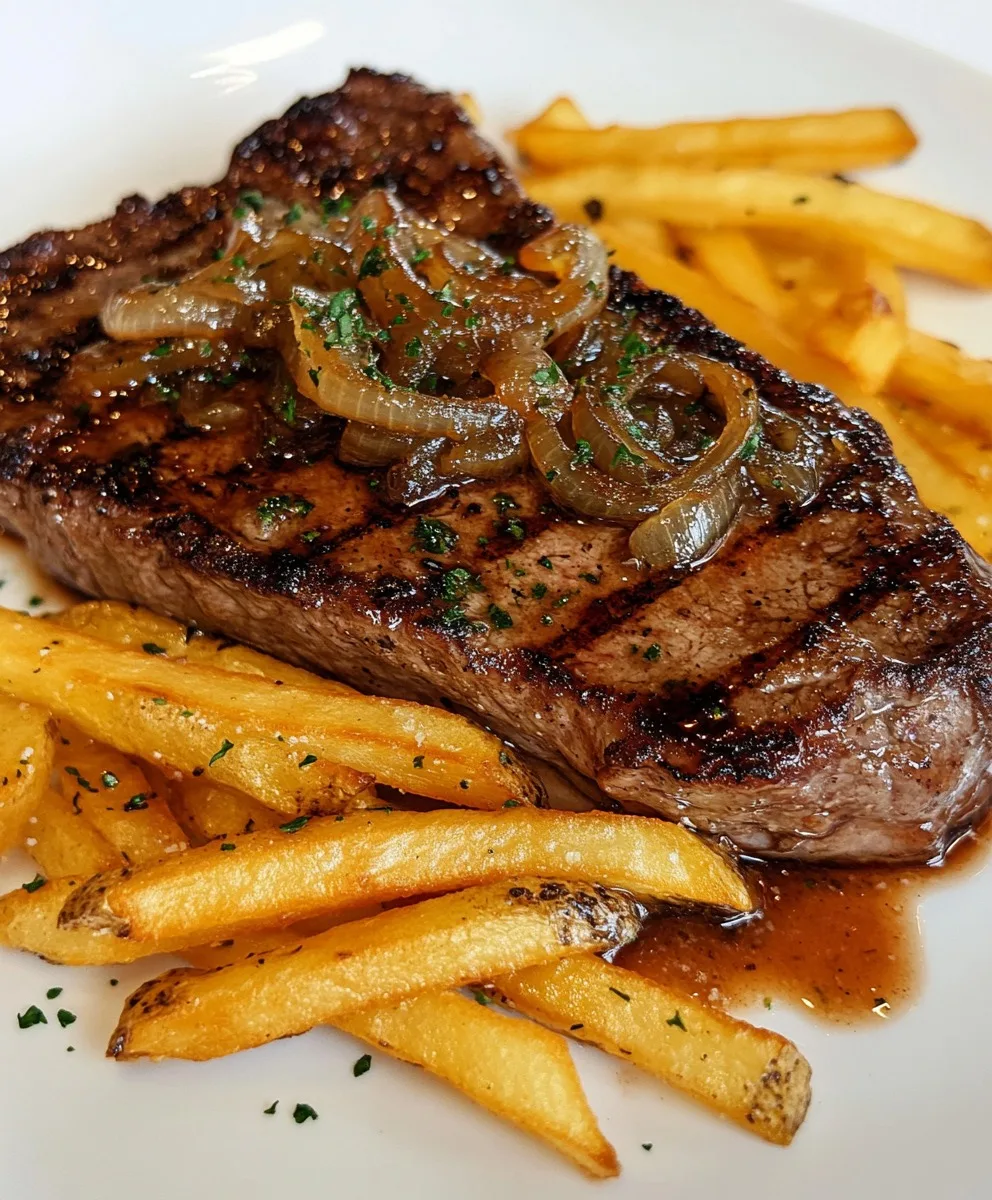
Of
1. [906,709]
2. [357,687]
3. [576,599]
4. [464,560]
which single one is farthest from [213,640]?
[906,709]

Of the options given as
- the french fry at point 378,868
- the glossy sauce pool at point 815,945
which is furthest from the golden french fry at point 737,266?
the french fry at point 378,868

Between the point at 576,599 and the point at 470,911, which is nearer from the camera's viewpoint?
the point at 470,911

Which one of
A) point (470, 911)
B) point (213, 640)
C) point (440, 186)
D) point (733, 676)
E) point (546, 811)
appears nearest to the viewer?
point (470, 911)

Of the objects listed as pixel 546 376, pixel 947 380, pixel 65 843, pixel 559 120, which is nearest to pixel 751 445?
pixel 546 376

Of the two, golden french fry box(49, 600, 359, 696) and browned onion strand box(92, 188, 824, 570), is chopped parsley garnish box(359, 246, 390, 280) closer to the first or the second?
browned onion strand box(92, 188, 824, 570)

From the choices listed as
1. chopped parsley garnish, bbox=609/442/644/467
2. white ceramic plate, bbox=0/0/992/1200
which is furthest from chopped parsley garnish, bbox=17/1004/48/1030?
chopped parsley garnish, bbox=609/442/644/467

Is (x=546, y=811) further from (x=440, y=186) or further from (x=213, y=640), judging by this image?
(x=440, y=186)

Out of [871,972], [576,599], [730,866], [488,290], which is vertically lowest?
[871,972]
